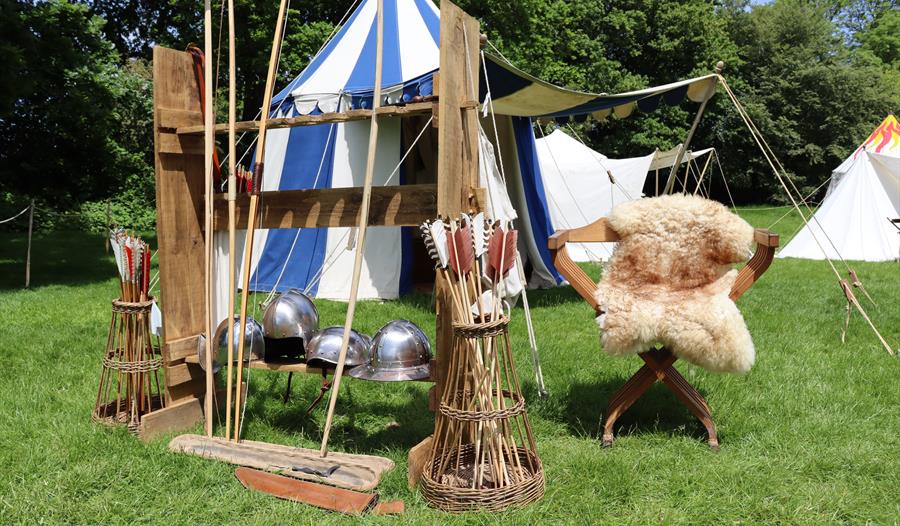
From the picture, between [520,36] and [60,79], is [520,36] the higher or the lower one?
the higher one

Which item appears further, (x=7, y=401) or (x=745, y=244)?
Answer: (x=7, y=401)

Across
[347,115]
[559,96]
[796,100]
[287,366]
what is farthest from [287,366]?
[796,100]

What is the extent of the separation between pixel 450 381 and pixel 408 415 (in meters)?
1.12

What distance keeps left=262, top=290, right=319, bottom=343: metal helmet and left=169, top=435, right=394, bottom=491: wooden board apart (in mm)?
474

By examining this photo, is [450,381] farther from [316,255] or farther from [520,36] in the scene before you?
[520,36]

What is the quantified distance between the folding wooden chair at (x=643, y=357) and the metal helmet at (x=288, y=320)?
1.12m

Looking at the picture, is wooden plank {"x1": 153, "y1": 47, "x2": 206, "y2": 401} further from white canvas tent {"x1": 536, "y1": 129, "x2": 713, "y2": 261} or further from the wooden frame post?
white canvas tent {"x1": 536, "y1": 129, "x2": 713, "y2": 261}

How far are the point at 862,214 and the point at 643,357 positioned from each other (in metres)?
9.44

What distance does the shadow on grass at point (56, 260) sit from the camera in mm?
8898

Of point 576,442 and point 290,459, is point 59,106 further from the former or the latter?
point 576,442

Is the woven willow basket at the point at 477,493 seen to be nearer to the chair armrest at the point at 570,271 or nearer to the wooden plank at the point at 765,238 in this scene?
the chair armrest at the point at 570,271

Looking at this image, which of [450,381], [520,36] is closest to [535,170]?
[450,381]

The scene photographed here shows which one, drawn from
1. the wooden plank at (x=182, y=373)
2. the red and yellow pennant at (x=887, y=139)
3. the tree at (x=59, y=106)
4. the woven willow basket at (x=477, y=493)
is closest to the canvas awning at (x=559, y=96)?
the wooden plank at (x=182, y=373)

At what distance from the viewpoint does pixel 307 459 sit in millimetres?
2545
